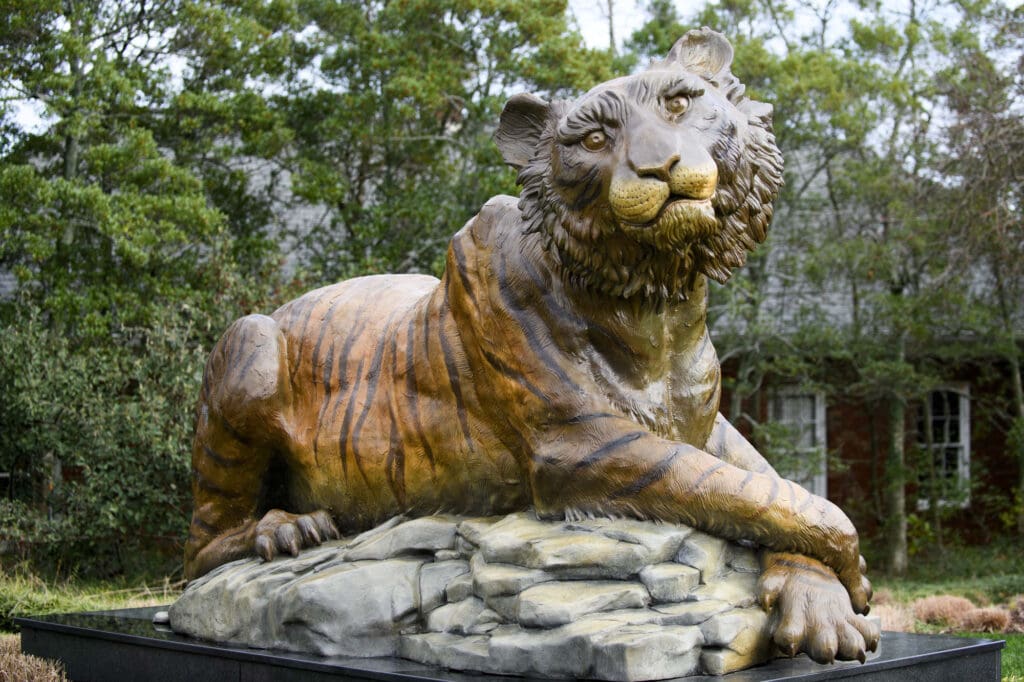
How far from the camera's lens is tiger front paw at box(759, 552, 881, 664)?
3.09 meters

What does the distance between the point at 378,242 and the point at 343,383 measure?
10.4 meters

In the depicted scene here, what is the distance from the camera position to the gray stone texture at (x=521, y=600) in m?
3.05

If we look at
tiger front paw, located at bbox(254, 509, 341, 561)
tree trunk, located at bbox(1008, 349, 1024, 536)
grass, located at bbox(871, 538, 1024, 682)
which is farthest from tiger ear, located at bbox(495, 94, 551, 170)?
tree trunk, located at bbox(1008, 349, 1024, 536)

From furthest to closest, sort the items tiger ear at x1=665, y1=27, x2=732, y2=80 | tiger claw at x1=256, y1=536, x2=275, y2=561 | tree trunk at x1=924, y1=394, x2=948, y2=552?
tree trunk at x1=924, y1=394, x2=948, y2=552 → tiger claw at x1=256, y1=536, x2=275, y2=561 → tiger ear at x1=665, y1=27, x2=732, y2=80

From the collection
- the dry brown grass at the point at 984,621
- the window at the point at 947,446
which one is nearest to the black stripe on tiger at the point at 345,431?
the dry brown grass at the point at 984,621

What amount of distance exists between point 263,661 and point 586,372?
1357mm

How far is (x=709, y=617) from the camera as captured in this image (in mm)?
3129

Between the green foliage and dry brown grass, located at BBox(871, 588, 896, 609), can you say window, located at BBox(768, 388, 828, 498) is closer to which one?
dry brown grass, located at BBox(871, 588, 896, 609)

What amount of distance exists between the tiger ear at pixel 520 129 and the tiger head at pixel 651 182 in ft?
0.05

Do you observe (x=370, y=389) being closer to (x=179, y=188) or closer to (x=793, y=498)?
(x=793, y=498)

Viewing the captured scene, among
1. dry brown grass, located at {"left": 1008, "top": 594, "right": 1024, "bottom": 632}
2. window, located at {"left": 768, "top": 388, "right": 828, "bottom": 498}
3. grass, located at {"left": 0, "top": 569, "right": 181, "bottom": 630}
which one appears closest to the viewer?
grass, located at {"left": 0, "top": 569, "right": 181, "bottom": 630}

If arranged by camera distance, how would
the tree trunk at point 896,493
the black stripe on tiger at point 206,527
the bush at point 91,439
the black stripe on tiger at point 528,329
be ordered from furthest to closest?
the tree trunk at point 896,493, the bush at point 91,439, the black stripe on tiger at point 206,527, the black stripe on tiger at point 528,329

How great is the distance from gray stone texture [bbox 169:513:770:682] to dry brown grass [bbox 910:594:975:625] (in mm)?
6857

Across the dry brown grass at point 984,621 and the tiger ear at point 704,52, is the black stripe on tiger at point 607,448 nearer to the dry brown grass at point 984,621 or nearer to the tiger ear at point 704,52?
the tiger ear at point 704,52
